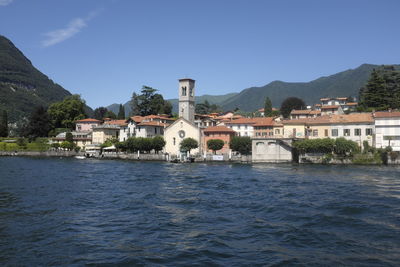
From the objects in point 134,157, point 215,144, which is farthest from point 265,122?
point 134,157

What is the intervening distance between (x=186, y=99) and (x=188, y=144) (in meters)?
12.7

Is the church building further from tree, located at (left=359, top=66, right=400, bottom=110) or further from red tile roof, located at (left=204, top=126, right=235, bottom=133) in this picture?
tree, located at (left=359, top=66, right=400, bottom=110)

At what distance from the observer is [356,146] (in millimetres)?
52406

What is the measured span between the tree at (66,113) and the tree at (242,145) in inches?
1976

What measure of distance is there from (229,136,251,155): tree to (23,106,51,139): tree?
171ft

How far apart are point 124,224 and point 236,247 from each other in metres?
5.71

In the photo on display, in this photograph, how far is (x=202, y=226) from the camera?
16.9 m

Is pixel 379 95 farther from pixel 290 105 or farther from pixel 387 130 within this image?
pixel 290 105

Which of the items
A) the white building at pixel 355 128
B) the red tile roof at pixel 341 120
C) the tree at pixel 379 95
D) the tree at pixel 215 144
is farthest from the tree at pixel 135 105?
the white building at pixel 355 128

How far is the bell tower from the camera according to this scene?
74575 millimetres

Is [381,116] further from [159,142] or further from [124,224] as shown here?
[124,224]

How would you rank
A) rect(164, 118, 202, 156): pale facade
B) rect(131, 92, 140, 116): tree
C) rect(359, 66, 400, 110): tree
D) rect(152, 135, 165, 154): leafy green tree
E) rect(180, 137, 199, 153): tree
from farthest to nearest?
rect(131, 92, 140, 116): tree
rect(152, 135, 165, 154): leafy green tree
rect(164, 118, 202, 156): pale facade
rect(359, 66, 400, 110): tree
rect(180, 137, 199, 153): tree

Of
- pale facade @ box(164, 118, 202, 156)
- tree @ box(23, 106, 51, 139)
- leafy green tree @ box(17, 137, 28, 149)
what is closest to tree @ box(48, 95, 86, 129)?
tree @ box(23, 106, 51, 139)

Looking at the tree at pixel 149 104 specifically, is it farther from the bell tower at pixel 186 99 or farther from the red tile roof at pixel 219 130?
the red tile roof at pixel 219 130
